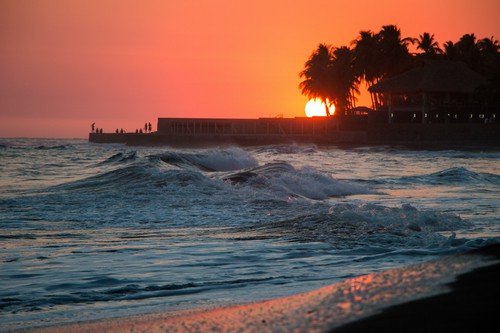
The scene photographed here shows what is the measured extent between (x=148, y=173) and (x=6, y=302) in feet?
41.9

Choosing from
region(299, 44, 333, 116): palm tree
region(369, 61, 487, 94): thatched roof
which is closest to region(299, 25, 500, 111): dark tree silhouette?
region(299, 44, 333, 116): palm tree

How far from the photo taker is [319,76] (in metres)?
102

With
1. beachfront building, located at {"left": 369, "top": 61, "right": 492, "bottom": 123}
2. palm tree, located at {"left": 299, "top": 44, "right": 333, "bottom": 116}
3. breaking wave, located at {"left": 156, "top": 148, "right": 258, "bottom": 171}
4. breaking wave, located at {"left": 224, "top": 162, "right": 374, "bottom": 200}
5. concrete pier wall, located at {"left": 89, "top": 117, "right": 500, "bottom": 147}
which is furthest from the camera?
palm tree, located at {"left": 299, "top": 44, "right": 333, "bottom": 116}

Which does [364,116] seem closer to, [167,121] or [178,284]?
[167,121]

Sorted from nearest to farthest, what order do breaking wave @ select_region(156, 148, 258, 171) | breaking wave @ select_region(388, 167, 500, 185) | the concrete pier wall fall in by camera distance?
breaking wave @ select_region(388, 167, 500, 185) → breaking wave @ select_region(156, 148, 258, 171) → the concrete pier wall

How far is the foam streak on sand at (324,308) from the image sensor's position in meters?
3.67

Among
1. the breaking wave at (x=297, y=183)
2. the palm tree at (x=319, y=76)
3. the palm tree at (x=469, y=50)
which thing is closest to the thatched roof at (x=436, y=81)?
the palm tree at (x=469, y=50)

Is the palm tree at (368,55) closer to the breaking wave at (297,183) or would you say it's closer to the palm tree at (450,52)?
the palm tree at (450,52)

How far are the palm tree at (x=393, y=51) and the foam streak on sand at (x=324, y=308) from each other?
279 ft

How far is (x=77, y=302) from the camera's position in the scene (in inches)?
208

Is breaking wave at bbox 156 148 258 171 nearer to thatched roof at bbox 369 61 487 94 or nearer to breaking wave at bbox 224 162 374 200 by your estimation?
breaking wave at bbox 224 162 374 200

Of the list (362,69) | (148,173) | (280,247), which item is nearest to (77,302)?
(280,247)

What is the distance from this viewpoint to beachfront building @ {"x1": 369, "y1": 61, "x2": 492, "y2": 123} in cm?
6531

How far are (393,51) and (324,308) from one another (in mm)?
86149
